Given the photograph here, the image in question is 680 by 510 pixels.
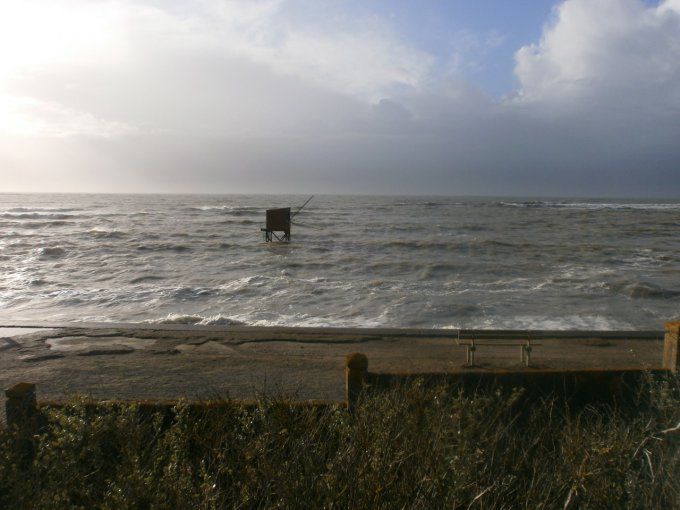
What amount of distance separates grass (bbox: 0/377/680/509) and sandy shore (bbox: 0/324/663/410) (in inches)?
119

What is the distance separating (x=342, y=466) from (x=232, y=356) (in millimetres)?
5986

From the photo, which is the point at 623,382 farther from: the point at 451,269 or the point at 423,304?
the point at 451,269

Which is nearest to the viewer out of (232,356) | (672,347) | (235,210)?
(672,347)

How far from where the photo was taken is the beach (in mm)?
7184

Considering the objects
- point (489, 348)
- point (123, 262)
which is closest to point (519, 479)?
point (489, 348)

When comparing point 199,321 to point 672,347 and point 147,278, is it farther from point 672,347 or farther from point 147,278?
point 672,347

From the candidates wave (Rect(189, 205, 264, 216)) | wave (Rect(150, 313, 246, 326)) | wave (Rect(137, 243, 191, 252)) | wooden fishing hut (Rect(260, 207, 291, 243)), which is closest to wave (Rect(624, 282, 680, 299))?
wave (Rect(150, 313, 246, 326))

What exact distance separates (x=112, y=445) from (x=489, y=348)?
23.1ft

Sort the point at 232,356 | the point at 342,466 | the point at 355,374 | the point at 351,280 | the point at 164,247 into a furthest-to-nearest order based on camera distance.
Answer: the point at 164,247, the point at 351,280, the point at 232,356, the point at 355,374, the point at 342,466

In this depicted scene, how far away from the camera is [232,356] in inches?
337

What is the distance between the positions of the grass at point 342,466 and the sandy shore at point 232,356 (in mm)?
3025

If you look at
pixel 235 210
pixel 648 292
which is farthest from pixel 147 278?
pixel 235 210

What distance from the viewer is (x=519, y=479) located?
3260mm

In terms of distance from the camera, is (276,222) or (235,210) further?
(235,210)
